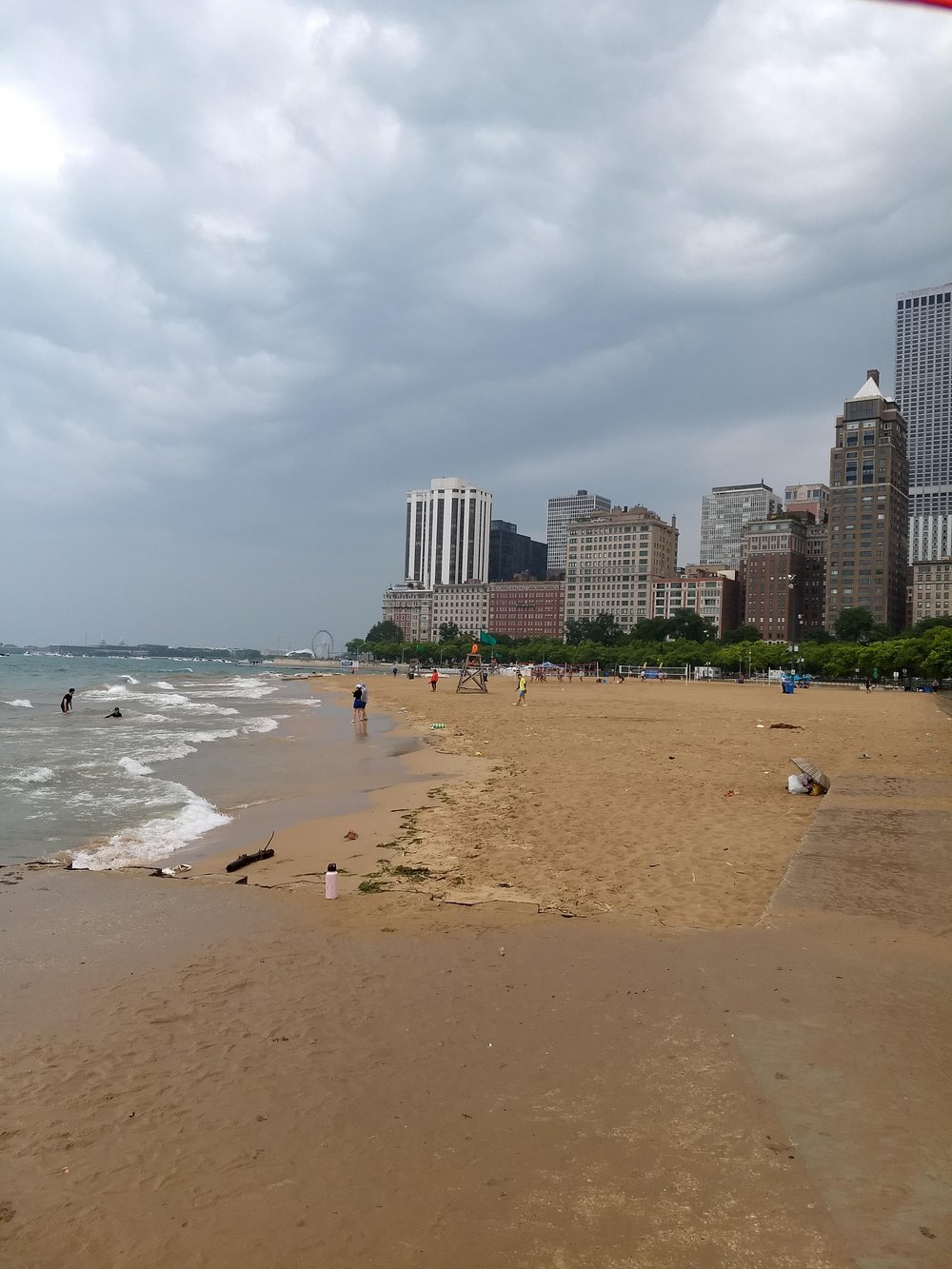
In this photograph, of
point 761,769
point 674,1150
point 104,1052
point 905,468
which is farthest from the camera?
point 905,468

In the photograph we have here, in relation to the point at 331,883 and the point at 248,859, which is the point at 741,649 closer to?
the point at 248,859

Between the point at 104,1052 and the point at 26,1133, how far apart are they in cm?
96

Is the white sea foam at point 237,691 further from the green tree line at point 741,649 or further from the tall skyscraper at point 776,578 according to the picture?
the tall skyscraper at point 776,578

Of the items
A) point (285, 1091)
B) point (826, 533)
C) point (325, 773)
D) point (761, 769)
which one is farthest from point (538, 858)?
point (826, 533)

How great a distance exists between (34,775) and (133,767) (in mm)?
2229

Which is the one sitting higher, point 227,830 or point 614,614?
point 614,614

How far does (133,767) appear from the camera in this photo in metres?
20.0

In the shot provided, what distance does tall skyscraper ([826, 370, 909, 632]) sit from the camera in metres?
161

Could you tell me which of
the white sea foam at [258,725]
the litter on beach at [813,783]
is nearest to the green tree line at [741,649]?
the white sea foam at [258,725]

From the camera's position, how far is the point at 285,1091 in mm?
4938

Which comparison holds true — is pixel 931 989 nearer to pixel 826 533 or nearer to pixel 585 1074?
pixel 585 1074

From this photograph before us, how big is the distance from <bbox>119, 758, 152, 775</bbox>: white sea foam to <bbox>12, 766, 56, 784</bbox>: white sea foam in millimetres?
1661

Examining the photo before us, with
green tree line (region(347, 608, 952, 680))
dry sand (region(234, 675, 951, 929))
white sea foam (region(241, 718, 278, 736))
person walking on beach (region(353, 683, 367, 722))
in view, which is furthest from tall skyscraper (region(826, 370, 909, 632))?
white sea foam (region(241, 718, 278, 736))

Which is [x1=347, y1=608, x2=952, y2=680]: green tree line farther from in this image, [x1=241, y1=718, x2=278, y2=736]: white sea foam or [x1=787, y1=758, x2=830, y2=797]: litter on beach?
[x1=787, y1=758, x2=830, y2=797]: litter on beach
